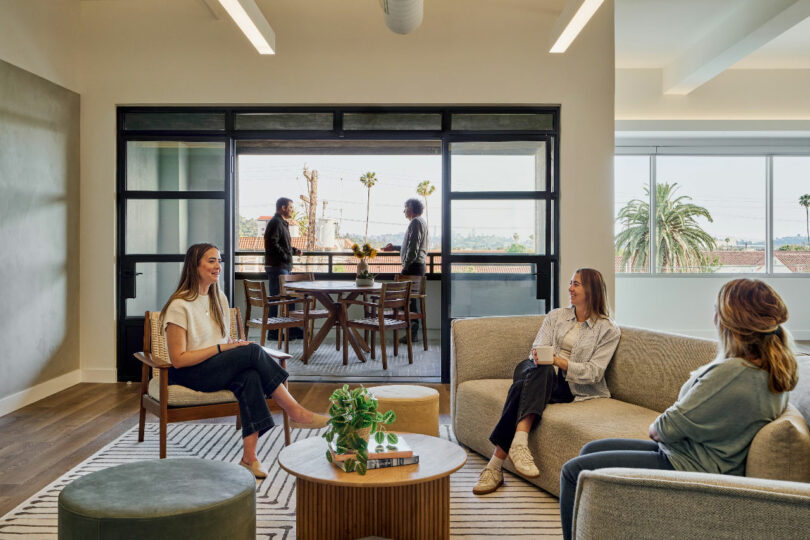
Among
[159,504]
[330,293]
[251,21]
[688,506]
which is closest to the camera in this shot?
[688,506]

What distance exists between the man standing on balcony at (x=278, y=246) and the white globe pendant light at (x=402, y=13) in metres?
2.89

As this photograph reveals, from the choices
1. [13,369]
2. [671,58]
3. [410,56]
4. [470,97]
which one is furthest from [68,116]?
[671,58]

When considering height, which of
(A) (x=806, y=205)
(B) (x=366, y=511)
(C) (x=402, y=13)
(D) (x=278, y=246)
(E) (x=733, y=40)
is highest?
(E) (x=733, y=40)

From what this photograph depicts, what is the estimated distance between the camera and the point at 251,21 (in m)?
4.03

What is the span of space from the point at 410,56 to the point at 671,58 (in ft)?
11.2

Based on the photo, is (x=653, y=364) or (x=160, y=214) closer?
(x=653, y=364)

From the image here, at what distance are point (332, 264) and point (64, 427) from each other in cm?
517

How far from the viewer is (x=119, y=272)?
17.3 ft

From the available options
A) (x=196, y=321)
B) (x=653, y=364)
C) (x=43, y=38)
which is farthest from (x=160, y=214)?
(x=653, y=364)

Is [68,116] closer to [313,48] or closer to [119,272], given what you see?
[119,272]

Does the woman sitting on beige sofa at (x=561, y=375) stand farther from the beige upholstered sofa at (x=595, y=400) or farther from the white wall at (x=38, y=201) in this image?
the white wall at (x=38, y=201)

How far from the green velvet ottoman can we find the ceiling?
5.00 metres

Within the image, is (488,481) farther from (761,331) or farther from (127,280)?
(127,280)

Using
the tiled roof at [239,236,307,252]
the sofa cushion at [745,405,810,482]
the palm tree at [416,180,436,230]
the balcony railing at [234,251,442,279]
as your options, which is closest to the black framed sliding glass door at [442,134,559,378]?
the balcony railing at [234,251,442,279]
